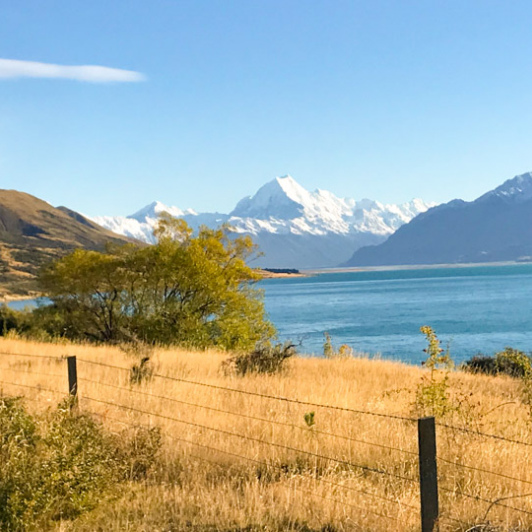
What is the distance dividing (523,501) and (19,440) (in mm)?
5748

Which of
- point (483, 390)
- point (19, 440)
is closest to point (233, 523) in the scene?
point (19, 440)

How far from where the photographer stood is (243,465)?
324 inches

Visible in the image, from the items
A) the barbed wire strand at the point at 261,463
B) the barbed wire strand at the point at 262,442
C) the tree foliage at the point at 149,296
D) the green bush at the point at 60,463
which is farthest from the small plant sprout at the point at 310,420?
the tree foliage at the point at 149,296

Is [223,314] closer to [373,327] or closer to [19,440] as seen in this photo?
[19,440]

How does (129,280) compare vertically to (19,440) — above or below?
above

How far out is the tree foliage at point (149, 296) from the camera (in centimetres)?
3027

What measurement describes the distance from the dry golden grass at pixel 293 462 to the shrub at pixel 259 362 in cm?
278

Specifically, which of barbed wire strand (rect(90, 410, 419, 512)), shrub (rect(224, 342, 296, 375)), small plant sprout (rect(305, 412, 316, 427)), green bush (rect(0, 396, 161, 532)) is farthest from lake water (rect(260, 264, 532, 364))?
green bush (rect(0, 396, 161, 532))

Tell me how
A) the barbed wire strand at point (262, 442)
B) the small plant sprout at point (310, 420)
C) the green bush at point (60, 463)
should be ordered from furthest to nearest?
the small plant sprout at point (310, 420), the barbed wire strand at point (262, 442), the green bush at point (60, 463)

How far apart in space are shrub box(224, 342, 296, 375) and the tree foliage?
498 inches

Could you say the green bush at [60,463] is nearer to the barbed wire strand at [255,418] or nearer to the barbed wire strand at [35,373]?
the barbed wire strand at [255,418]

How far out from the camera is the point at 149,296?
30891 millimetres

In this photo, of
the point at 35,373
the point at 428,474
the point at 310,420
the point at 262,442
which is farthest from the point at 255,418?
the point at 35,373

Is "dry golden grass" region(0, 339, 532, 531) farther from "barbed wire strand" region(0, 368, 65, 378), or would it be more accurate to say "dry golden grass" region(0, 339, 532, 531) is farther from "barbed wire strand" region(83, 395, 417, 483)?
"barbed wire strand" region(0, 368, 65, 378)
